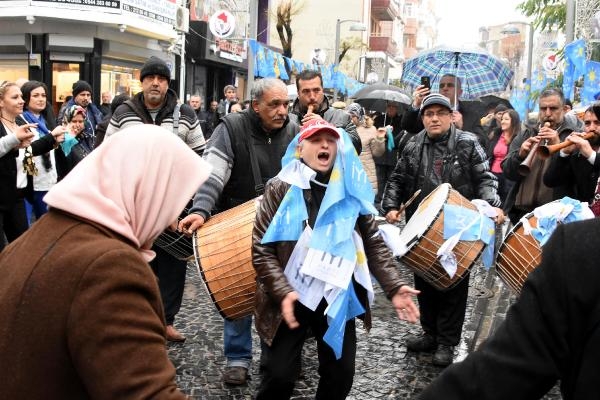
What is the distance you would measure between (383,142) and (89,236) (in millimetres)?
9804

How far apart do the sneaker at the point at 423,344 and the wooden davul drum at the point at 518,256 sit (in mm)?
1041

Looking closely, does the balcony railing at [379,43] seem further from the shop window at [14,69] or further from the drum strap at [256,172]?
the drum strap at [256,172]

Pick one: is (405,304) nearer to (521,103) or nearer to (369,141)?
(369,141)

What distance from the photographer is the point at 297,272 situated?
3.71 m

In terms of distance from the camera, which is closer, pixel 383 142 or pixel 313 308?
pixel 313 308

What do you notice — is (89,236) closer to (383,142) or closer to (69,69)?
(383,142)

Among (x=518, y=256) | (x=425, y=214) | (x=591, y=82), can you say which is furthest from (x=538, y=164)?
(x=591, y=82)

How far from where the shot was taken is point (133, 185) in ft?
6.78

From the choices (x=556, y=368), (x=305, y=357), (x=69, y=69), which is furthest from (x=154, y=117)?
(x=69, y=69)

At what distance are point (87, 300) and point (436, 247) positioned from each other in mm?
3304

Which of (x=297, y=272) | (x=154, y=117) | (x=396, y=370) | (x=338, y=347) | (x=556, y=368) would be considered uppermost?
(x=154, y=117)

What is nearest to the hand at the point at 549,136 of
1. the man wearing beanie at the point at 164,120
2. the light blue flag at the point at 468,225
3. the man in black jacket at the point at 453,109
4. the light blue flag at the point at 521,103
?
the man in black jacket at the point at 453,109

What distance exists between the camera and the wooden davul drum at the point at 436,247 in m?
4.85

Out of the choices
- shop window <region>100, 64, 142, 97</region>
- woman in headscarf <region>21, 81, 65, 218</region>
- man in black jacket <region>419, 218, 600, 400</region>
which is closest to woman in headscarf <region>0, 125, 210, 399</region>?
man in black jacket <region>419, 218, 600, 400</region>
